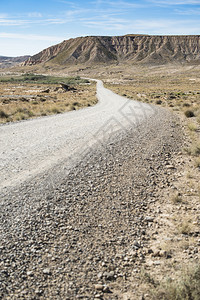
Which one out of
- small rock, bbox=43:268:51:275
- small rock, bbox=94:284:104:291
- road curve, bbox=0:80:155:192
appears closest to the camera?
small rock, bbox=94:284:104:291

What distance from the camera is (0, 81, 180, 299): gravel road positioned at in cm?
318

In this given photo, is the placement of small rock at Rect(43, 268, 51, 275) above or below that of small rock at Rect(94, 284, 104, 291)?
above

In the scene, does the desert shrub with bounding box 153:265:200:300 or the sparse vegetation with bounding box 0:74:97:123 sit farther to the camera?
the sparse vegetation with bounding box 0:74:97:123

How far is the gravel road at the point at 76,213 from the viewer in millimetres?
3176

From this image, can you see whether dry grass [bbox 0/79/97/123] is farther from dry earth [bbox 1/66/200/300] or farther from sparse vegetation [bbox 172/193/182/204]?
sparse vegetation [bbox 172/193/182/204]

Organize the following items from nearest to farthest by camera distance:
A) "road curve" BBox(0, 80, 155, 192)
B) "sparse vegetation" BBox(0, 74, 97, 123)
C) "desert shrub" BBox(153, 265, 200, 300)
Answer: "desert shrub" BBox(153, 265, 200, 300) → "road curve" BBox(0, 80, 155, 192) → "sparse vegetation" BBox(0, 74, 97, 123)

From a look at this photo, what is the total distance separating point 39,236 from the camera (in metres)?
3.93

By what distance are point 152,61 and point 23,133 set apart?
607ft

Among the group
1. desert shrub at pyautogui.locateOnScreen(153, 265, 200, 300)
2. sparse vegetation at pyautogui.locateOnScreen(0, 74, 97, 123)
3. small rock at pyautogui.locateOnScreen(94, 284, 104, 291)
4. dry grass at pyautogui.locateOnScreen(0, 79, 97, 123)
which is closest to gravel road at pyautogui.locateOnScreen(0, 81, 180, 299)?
small rock at pyautogui.locateOnScreen(94, 284, 104, 291)

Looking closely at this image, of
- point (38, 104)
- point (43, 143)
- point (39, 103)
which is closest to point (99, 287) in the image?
point (43, 143)

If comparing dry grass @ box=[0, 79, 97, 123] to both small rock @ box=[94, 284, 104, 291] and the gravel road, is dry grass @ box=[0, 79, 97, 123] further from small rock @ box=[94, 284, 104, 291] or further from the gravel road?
small rock @ box=[94, 284, 104, 291]

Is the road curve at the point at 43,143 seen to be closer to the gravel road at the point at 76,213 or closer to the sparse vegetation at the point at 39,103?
the gravel road at the point at 76,213

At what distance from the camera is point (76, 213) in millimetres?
4652

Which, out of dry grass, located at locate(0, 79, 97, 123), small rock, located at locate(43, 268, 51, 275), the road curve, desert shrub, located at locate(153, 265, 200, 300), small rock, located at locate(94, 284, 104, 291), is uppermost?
dry grass, located at locate(0, 79, 97, 123)
